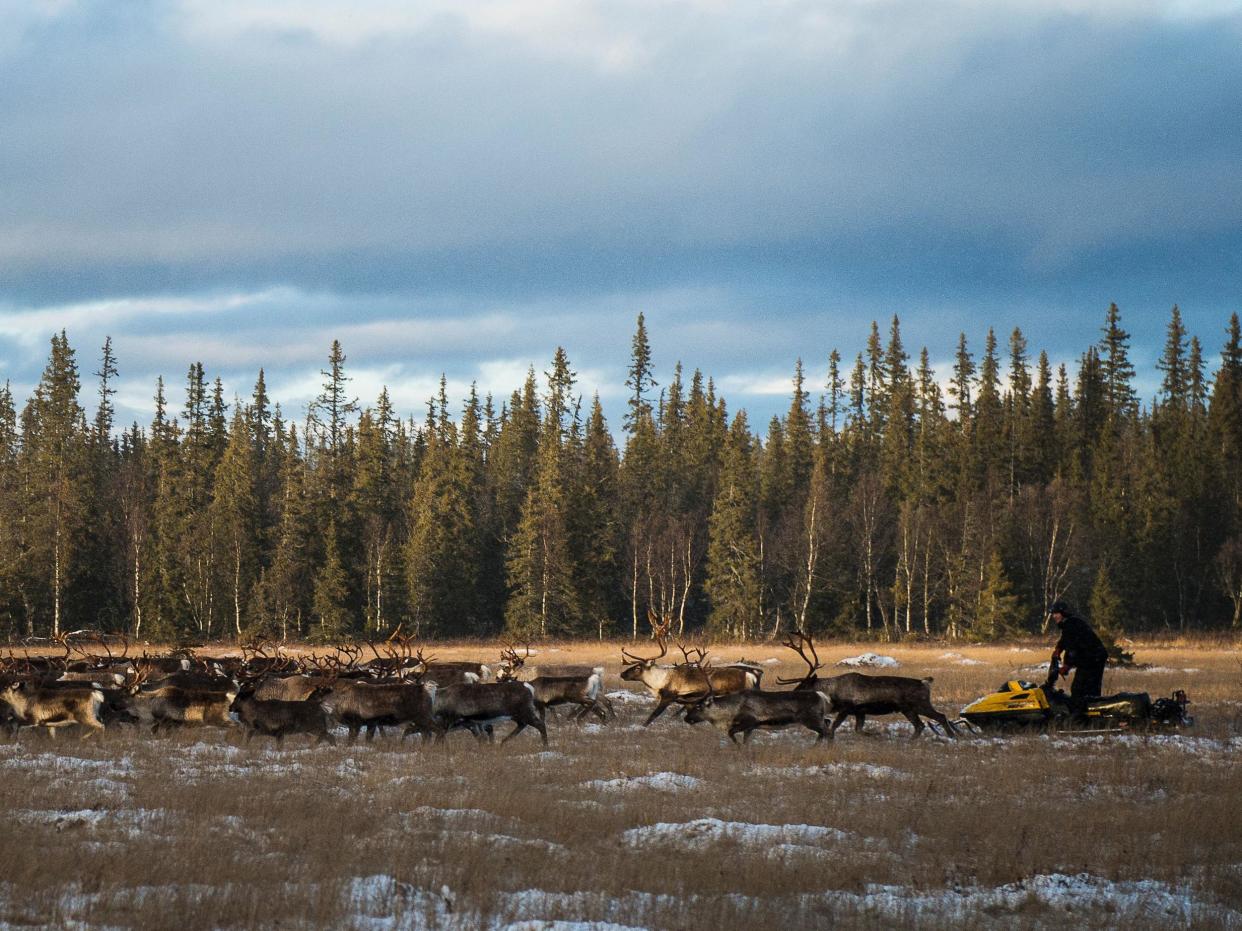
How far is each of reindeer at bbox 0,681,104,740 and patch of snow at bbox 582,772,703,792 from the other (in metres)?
8.22

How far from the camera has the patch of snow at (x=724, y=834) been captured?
948 cm

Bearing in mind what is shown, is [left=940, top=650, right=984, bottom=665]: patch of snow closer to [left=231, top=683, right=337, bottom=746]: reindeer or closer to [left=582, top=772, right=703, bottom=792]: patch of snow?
[left=231, top=683, right=337, bottom=746]: reindeer

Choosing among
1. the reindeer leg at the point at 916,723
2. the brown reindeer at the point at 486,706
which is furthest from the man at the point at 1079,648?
the brown reindeer at the point at 486,706

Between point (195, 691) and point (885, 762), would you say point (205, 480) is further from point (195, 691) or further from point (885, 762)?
point (885, 762)

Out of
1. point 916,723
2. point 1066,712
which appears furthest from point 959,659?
point 916,723

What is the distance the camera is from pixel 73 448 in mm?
53844

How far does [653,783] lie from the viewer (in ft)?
40.2

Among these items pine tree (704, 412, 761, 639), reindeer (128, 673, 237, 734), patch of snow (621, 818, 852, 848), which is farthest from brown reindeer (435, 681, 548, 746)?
pine tree (704, 412, 761, 639)

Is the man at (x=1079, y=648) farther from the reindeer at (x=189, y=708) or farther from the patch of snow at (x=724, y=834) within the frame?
the reindeer at (x=189, y=708)

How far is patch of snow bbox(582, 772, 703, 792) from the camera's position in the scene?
12.0 m

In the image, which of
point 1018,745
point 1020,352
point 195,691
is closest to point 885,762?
point 1018,745

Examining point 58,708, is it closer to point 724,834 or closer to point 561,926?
point 724,834

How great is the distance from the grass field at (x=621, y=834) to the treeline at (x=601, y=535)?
38.8 m

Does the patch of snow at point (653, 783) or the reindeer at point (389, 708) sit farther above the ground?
the reindeer at point (389, 708)
